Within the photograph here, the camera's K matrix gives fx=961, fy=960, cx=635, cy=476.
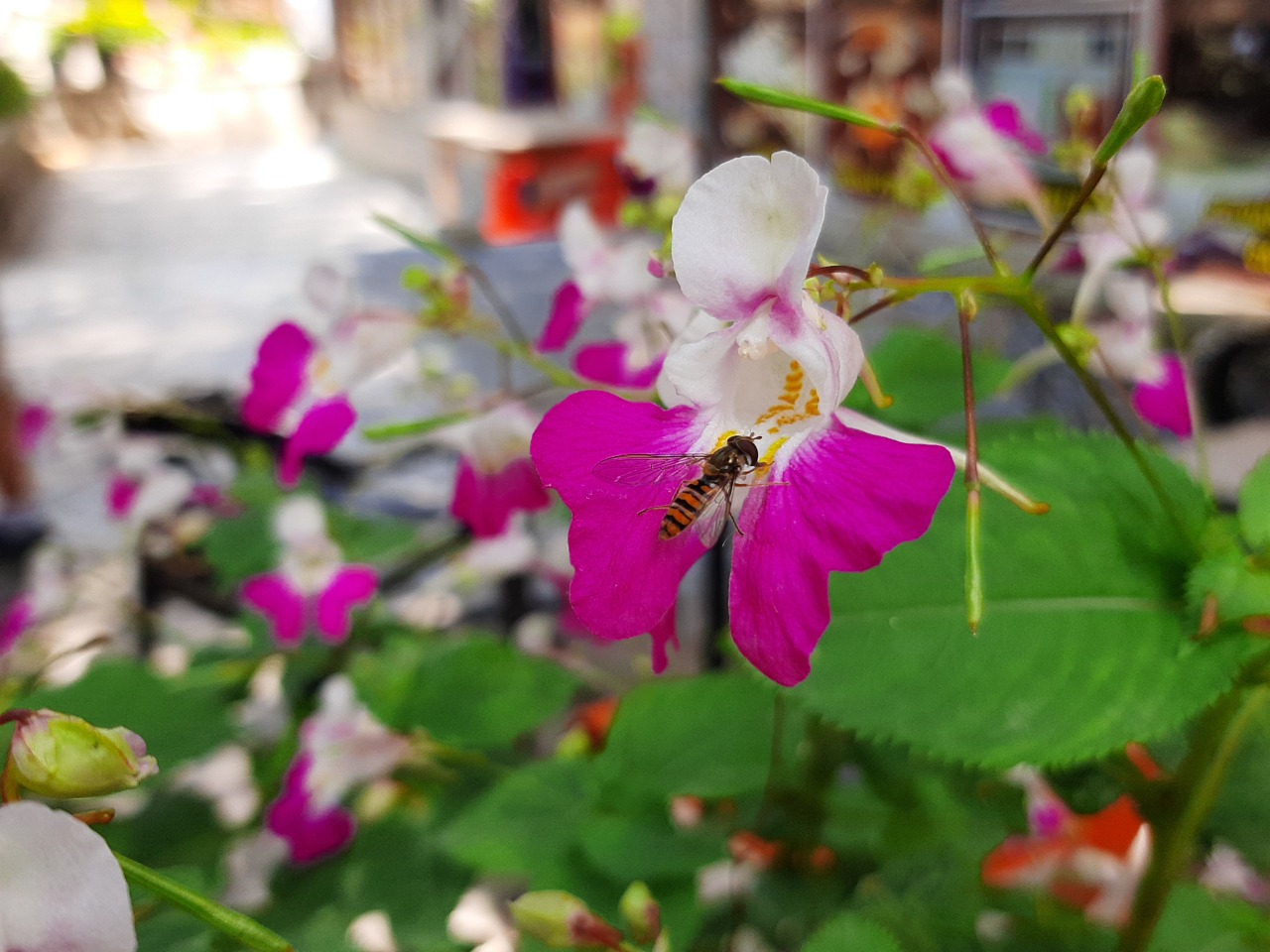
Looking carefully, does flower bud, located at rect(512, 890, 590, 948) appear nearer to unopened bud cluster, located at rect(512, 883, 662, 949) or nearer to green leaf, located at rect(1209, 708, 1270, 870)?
unopened bud cluster, located at rect(512, 883, 662, 949)

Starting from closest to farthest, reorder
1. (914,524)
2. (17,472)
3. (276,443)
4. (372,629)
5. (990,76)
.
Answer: (914,524)
(372,629)
(276,443)
(990,76)
(17,472)


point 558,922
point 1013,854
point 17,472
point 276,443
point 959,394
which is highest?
point 959,394

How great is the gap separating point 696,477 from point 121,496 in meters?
0.84

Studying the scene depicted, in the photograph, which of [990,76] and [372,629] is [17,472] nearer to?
[372,629]

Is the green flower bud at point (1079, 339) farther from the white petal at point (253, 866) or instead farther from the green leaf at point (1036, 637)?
the white petal at point (253, 866)

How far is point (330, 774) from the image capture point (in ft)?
1.81

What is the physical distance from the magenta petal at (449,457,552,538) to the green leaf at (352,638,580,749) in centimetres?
7

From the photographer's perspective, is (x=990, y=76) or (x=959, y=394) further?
(x=990, y=76)

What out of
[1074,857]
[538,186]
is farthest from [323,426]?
[538,186]

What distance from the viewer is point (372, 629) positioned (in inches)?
29.2

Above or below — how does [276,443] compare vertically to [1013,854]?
above

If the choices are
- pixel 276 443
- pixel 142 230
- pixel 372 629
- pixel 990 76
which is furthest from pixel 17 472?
pixel 142 230

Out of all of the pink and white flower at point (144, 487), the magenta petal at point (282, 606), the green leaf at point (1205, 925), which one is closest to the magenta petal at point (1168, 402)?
the green leaf at point (1205, 925)

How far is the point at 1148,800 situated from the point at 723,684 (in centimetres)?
18
